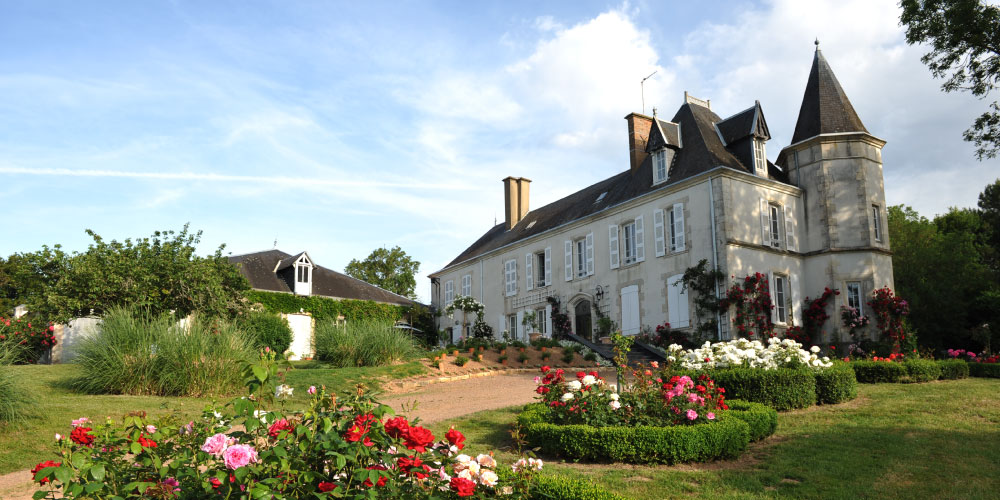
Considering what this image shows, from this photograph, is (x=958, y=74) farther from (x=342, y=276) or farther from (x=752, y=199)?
(x=342, y=276)

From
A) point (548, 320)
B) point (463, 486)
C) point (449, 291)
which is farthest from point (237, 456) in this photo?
point (449, 291)

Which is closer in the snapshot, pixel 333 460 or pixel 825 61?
pixel 333 460

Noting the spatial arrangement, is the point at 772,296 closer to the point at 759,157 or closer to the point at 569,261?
the point at 759,157

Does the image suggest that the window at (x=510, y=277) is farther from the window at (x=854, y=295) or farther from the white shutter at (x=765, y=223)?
the window at (x=854, y=295)

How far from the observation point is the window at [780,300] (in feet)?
58.1

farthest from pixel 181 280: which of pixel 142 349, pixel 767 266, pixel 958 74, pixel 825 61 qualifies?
pixel 825 61

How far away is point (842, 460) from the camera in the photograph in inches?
246

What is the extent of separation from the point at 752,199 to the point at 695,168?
5.36ft

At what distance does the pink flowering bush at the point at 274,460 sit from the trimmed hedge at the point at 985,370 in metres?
12.9

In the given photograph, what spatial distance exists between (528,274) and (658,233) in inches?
233

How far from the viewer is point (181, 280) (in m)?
15.4

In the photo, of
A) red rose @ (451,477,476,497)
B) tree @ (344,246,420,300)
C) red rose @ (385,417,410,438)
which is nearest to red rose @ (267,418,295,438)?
red rose @ (385,417,410,438)

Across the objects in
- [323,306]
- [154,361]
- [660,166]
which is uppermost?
[660,166]

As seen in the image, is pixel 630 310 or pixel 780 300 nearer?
pixel 780 300
